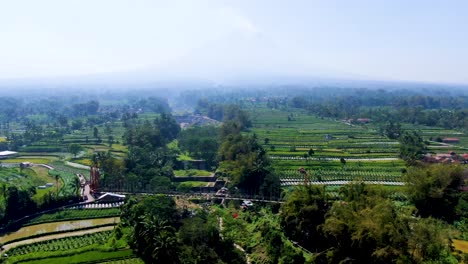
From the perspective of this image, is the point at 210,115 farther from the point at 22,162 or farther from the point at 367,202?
the point at 367,202

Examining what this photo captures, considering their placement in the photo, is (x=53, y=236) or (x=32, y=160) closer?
(x=53, y=236)

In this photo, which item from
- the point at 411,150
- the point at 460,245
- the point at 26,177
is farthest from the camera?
the point at 411,150

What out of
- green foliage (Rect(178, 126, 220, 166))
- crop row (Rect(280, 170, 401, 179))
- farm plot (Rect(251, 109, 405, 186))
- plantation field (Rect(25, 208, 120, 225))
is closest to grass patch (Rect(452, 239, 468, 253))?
farm plot (Rect(251, 109, 405, 186))

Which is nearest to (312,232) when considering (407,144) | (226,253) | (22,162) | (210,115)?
(226,253)

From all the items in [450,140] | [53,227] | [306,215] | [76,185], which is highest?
[306,215]

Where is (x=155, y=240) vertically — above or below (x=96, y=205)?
above

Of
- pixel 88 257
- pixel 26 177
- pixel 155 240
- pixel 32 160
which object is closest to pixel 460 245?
pixel 155 240

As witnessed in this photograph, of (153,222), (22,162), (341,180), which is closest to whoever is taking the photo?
(153,222)

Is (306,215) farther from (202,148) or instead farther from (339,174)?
(202,148)
